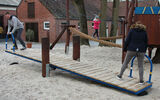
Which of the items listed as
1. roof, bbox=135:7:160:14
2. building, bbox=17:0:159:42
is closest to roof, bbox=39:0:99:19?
building, bbox=17:0:159:42

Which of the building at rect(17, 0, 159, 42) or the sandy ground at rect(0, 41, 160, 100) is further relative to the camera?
the building at rect(17, 0, 159, 42)

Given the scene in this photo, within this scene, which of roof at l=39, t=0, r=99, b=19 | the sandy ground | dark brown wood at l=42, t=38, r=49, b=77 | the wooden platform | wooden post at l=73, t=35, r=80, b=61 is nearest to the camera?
the sandy ground


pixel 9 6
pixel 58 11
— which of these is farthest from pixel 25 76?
pixel 9 6

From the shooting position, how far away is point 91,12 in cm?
2856

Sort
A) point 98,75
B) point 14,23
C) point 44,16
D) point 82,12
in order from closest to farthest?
1. point 98,75
2. point 14,23
3. point 82,12
4. point 44,16

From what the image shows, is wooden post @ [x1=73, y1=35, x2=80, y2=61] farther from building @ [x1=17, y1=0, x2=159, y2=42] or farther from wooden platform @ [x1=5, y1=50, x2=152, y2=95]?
building @ [x1=17, y1=0, x2=159, y2=42]

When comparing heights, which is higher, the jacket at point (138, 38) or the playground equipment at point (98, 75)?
the jacket at point (138, 38)

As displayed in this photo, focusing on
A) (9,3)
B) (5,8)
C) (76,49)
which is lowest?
(76,49)

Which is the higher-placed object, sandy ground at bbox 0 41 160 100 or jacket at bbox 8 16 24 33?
jacket at bbox 8 16 24 33

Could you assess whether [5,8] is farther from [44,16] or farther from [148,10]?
[148,10]

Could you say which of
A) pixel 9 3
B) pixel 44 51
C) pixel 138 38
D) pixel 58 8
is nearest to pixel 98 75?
pixel 138 38

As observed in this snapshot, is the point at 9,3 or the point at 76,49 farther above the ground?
the point at 9,3

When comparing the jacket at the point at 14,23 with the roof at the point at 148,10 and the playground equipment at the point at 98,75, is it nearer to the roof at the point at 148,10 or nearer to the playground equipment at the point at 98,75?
the playground equipment at the point at 98,75

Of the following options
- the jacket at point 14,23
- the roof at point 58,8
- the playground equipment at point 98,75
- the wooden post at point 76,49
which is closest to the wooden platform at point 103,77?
the playground equipment at point 98,75
